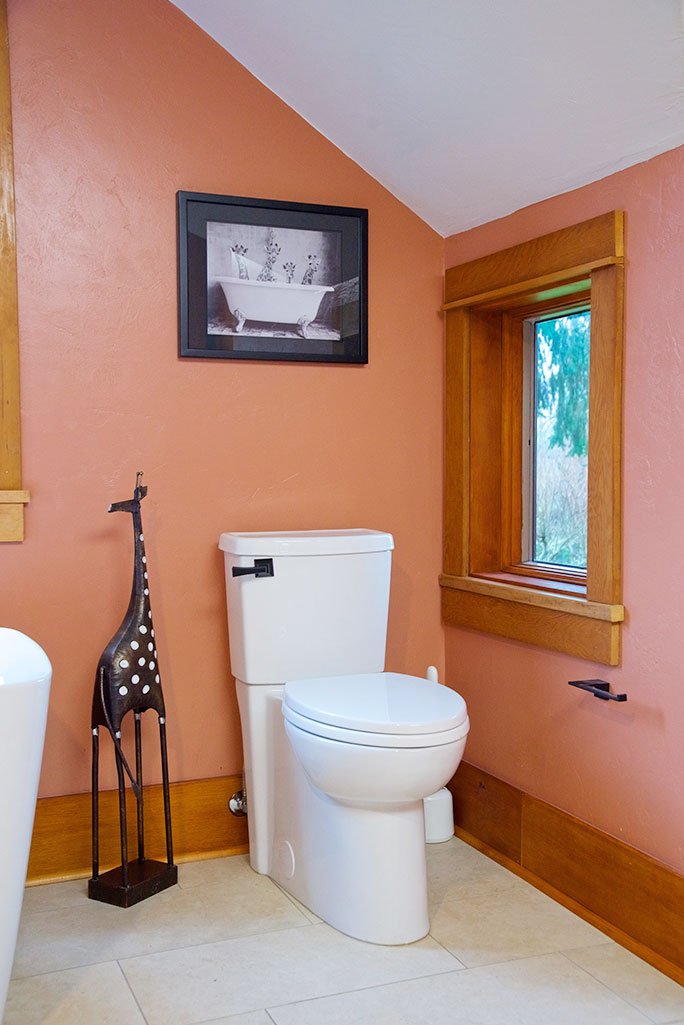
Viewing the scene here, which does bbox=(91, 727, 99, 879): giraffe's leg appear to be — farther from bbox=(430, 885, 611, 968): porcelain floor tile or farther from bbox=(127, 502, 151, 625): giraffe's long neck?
bbox=(430, 885, 611, 968): porcelain floor tile

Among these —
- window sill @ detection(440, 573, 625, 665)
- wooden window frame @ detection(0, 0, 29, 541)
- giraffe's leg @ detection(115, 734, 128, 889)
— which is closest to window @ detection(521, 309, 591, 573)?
window sill @ detection(440, 573, 625, 665)

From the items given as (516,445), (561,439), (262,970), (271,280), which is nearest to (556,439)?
(561,439)

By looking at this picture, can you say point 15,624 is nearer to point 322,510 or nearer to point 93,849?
point 93,849

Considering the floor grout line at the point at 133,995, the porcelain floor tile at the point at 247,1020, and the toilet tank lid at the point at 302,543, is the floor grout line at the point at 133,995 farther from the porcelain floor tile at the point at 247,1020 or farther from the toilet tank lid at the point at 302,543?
the toilet tank lid at the point at 302,543

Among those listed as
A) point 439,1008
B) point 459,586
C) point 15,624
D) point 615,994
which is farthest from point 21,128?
point 615,994

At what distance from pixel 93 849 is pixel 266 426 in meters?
1.21

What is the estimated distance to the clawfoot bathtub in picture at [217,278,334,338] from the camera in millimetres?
2740

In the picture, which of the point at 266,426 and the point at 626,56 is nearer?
the point at 626,56

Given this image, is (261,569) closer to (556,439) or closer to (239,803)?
(239,803)

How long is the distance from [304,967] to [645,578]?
114 centimetres

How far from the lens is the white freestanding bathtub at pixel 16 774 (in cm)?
169

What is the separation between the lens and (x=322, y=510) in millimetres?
2898

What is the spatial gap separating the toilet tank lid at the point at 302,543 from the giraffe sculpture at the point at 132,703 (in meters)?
0.24

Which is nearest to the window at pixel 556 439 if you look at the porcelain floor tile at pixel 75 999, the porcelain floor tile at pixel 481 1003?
the porcelain floor tile at pixel 481 1003
